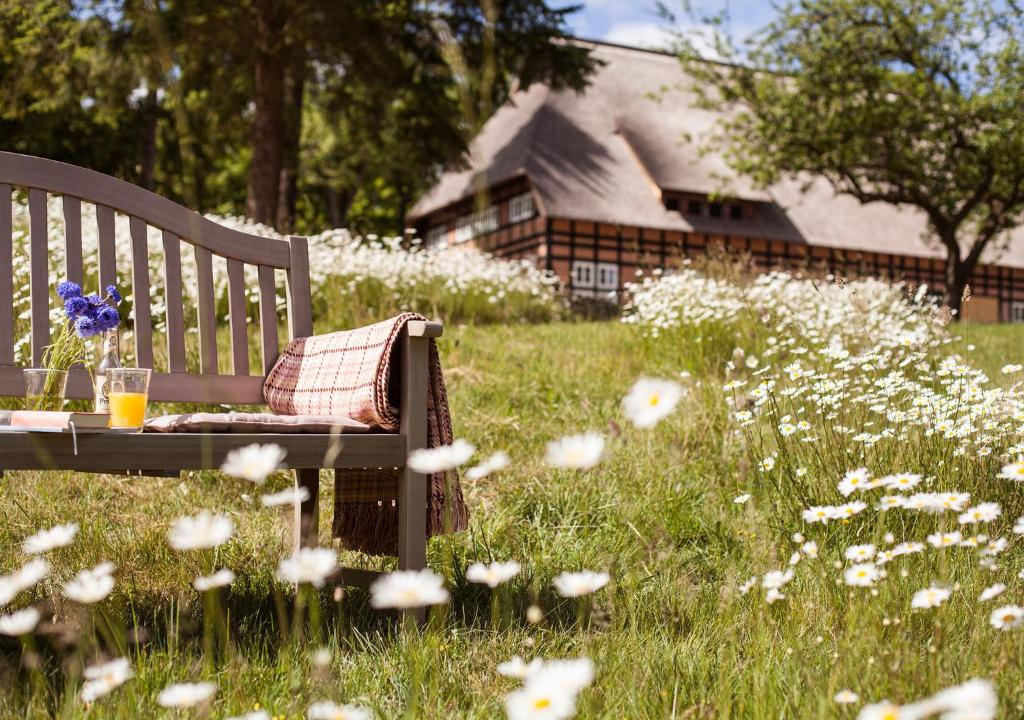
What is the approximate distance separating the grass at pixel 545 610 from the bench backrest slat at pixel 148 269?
1.68ft

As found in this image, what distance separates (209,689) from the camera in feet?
3.71

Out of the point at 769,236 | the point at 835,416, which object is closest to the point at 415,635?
the point at 835,416

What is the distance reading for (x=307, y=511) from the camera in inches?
111

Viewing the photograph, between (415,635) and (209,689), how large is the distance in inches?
32.1

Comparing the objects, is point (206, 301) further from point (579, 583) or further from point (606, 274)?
point (606, 274)

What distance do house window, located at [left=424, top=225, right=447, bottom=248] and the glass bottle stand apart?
21184 millimetres

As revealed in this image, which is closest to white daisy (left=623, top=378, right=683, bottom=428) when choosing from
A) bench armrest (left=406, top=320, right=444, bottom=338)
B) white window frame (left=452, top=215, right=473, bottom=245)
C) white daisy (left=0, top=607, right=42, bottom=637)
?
white daisy (left=0, top=607, right=42, bottom=637)

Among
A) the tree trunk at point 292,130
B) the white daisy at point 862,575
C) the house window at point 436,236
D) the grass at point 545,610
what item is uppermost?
the tree trunk at point 292,130

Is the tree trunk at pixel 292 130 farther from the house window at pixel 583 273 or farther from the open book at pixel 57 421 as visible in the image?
the open book at pixel 57 421

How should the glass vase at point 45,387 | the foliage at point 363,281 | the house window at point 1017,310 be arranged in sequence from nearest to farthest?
the glass vase at point 45,387 → the foliage at point 363,281 → the house window at point 1017,310

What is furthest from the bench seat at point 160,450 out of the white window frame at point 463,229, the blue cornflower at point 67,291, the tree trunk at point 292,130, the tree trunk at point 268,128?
the white window frame at point 463,229

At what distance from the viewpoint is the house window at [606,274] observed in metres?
20.2

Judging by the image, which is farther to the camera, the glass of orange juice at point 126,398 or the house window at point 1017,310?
the house window at point 1017,310

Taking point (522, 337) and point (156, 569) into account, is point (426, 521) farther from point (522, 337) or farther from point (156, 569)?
point (522, 337)
